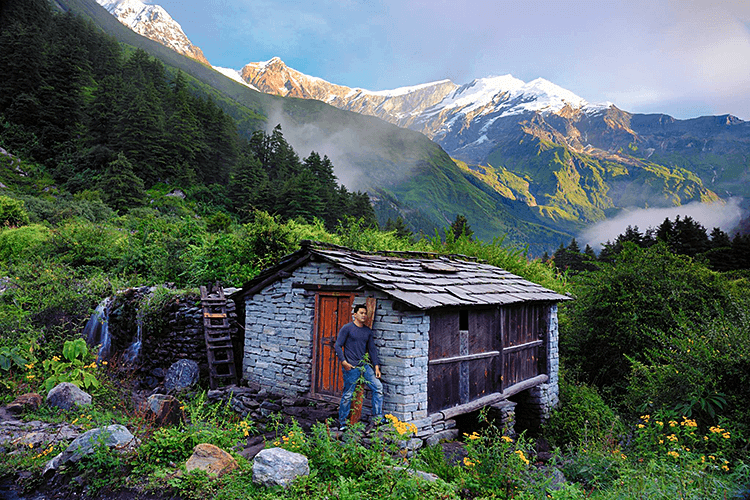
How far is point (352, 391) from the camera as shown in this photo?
6930 mm

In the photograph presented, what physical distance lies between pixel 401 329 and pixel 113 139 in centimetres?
3426

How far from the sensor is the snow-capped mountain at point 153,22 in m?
176

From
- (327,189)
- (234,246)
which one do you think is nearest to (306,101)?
(327,189)

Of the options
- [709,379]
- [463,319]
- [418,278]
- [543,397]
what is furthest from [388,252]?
[709,379]

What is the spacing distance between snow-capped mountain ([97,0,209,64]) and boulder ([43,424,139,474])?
197m

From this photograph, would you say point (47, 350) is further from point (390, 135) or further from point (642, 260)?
point (390, 135)

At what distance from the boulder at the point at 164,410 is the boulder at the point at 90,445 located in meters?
1.92

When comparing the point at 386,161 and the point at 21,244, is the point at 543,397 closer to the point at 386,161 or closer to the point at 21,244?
the point at 21,244

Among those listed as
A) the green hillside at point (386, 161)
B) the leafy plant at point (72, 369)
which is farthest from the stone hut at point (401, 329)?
the green hillside at point (386, 161)

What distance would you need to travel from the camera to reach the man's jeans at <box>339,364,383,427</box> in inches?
266

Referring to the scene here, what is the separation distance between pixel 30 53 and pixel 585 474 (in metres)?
46.2

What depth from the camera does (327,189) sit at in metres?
40.5

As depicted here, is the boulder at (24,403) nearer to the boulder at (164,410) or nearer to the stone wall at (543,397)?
the boulder at (164,410)

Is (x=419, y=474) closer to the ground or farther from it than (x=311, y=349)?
closer to the ground
